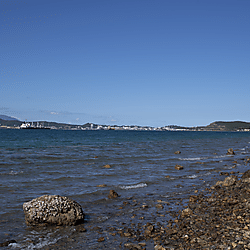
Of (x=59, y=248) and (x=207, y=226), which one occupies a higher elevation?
(x=207, y=226)

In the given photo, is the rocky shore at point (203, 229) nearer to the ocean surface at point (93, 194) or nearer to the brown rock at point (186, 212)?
the brown rock at point (186, 212)

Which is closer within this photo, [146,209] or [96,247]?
[96,247]

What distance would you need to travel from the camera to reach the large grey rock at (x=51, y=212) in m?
9.07

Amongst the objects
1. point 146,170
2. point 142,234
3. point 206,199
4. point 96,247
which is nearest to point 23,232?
point 96,247

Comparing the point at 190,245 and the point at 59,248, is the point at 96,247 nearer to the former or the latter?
the point at 59,248

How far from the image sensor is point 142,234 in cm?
811

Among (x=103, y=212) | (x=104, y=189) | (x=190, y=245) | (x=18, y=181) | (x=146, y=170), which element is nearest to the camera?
(x=190, y=245)

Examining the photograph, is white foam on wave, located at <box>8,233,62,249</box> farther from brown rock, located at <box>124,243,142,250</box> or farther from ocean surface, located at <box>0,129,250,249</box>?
brown rock, located at <box>124,243,142,250</box>

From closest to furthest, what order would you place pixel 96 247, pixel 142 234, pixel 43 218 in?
pixel 96 247
pixel 142 234
pixel 43 218

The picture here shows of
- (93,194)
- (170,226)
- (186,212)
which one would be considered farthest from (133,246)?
(93,194)

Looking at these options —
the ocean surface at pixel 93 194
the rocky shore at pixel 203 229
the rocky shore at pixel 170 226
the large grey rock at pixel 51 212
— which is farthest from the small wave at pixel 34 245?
the rocky shore at pixel 203 229

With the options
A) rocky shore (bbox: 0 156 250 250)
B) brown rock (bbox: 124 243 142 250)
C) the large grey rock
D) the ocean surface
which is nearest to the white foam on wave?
the ocean surface

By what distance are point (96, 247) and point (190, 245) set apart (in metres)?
2.75

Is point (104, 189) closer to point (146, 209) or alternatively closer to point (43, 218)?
point (146, 209)
